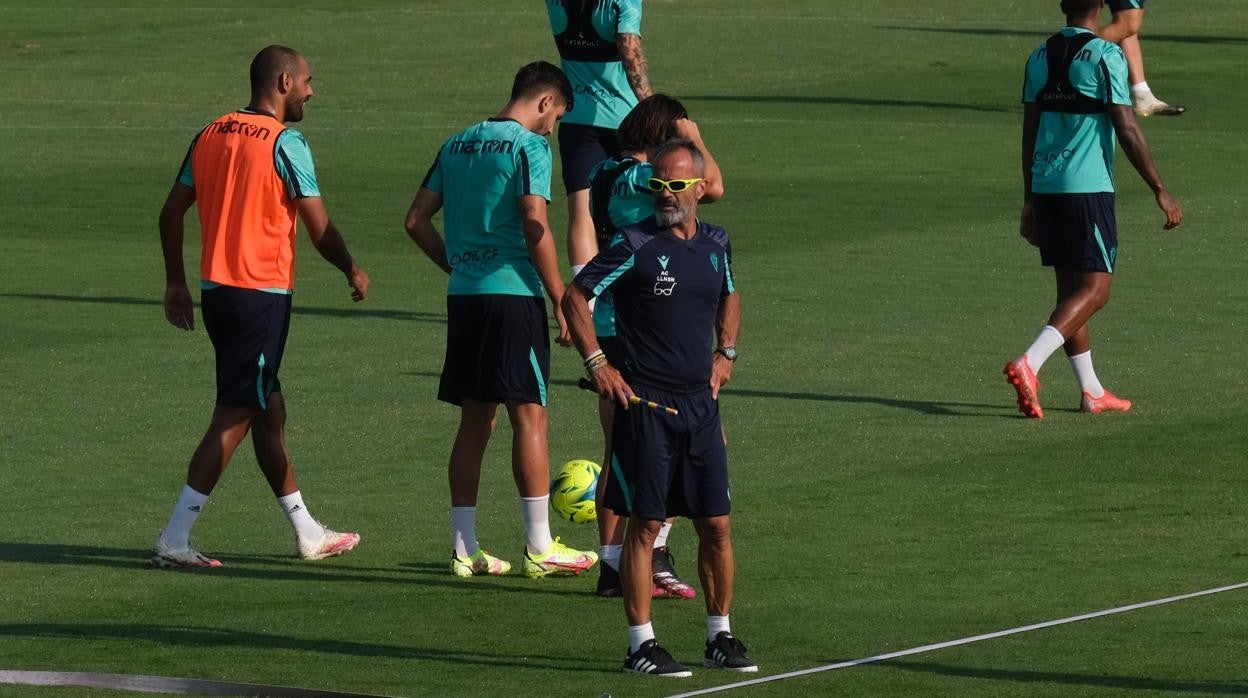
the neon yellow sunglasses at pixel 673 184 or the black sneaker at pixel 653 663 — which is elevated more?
the neon yellow sunglasses at pixel 673 184

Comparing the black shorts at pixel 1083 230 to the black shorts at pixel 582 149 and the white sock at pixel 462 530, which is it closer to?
the black shorts at pixel 582 149

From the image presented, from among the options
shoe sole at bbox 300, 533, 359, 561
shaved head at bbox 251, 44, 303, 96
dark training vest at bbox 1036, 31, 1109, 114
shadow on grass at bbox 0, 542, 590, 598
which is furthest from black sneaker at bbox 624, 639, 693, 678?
dark training vest at bbox 1036, 31, 1109, 114

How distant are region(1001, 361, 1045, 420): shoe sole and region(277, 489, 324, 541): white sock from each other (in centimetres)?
429

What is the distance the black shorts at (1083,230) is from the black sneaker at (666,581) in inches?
182

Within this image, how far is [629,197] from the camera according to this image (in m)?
9.27

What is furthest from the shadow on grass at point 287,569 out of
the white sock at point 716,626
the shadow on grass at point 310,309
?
the shadow on grass at point 310,309

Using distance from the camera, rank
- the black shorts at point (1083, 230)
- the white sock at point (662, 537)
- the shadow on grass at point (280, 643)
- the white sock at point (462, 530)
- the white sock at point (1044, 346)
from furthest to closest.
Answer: the black shorts at point (1083, 230) < the white sock at point (1044, 346) < the white sock at point (462, 530) < the white sock at point (662, 537) < the shadow on grass at point (280, 643)

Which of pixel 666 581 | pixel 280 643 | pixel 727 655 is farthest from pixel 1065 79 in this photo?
pixel 280 643

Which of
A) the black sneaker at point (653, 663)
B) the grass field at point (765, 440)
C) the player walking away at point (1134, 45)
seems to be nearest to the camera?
the black sneaker at point (653, 663)

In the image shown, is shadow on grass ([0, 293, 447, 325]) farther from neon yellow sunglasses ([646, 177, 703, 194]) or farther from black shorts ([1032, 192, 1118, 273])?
neon yellow sunglasses ([646, 177, 703, 194])

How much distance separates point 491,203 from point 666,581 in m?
1.62

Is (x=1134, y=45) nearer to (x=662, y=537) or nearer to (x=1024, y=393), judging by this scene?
(x=1024, y=393)

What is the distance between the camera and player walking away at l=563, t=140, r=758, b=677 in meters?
8.39

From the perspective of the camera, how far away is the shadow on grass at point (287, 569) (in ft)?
32.6
